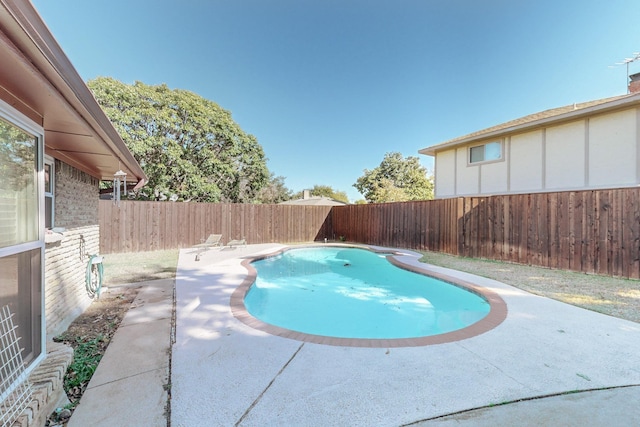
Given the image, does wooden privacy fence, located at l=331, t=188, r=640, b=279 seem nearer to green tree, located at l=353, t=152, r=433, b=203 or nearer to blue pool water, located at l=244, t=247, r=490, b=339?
blue pool water, located at l=244, t=247, r=490, b=339

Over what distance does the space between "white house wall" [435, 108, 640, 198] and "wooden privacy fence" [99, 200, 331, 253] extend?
7.87m

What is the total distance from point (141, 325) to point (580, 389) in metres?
4.75

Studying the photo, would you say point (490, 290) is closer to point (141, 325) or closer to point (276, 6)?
point (141, 325)

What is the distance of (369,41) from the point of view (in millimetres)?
13062

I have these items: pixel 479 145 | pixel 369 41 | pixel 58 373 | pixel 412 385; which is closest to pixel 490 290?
pixel 412 385

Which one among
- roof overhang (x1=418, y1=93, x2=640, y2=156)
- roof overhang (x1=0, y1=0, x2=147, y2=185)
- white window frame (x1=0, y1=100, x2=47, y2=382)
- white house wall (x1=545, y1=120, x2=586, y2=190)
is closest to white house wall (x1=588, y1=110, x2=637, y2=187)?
white house wall (x1=545, y1=120, x2=586, y2=190)

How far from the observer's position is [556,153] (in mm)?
9367

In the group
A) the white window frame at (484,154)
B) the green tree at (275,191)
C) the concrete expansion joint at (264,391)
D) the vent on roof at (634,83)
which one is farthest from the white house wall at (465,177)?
the green tree at (275,191)

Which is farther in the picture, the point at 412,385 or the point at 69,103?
the point at 412,385

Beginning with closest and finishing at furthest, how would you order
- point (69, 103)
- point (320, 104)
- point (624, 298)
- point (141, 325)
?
1. point (69, 103)
2. point (141, 325)
3. point (624, 298)
4. point (320, 104)

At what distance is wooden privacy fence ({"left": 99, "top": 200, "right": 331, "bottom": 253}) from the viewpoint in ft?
36.2

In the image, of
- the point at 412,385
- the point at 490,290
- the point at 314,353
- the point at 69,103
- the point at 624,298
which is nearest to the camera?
the point at 69,103

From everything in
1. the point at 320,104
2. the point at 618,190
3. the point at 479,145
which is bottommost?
the point at 618,190

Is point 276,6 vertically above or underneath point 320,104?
above
